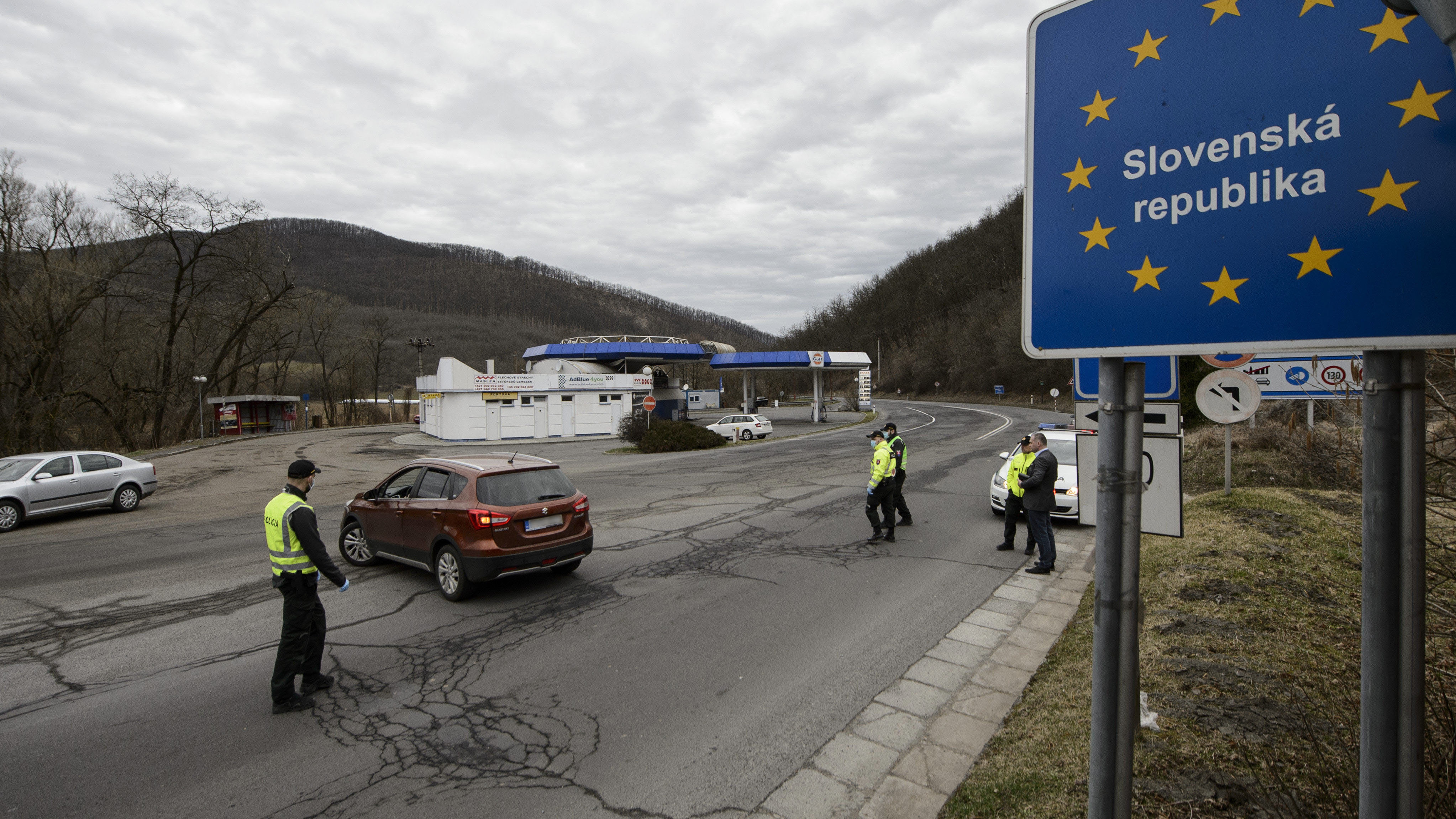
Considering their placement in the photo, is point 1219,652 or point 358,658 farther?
point 358,658

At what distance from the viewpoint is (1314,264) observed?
1.66 meters

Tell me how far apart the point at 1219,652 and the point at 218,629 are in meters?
8.99

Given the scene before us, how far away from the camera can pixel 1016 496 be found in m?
9.35

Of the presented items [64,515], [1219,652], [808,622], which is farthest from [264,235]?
[1219,652]

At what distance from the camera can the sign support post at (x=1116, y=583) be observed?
1950mm

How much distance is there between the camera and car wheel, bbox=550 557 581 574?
845cm

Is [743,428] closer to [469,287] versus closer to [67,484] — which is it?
[67,484]

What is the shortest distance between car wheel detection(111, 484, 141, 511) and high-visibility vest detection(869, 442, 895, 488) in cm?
1695

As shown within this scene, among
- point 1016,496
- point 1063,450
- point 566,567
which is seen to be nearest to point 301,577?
point 566,567

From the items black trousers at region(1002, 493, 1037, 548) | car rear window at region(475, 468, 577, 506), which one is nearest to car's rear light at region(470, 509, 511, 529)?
car rear window at region(475, 468, 577, 506)

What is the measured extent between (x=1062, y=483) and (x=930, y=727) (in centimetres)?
803

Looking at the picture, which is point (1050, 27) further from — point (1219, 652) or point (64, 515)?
point (64, 515)

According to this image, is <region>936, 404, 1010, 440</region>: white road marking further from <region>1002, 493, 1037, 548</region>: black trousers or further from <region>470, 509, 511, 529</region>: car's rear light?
<region>470, 509, 511, 529</region>: car's rear light

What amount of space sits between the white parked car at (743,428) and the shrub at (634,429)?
130 inches
